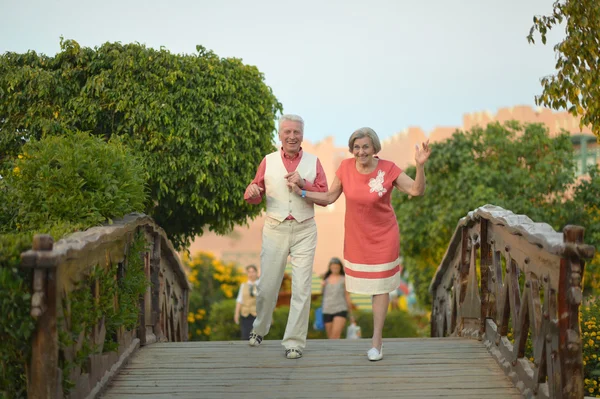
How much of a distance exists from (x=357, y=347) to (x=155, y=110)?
438 cm

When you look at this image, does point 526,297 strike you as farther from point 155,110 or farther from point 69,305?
point 155,110

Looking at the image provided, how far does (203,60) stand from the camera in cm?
998

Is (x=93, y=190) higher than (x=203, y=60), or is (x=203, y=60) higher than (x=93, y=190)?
(x=203, y=60)

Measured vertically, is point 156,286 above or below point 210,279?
above

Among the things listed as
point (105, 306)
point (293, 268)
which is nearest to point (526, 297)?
point (293, 268)

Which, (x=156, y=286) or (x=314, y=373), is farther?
(x=156, y=286)

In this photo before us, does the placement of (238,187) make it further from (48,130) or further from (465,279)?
(465,279)

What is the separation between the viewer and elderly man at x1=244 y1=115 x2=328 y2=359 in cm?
605

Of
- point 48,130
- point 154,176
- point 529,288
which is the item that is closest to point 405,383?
point 529,288

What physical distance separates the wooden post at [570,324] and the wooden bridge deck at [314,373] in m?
0.78

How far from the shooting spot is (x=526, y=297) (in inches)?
190

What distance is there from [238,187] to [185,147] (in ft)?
2.80

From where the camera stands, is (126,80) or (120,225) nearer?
(120,225)

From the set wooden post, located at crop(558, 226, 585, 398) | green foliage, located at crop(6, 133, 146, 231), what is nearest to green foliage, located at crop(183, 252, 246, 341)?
green foliage, located at crop(6, 133, 146, 231)
